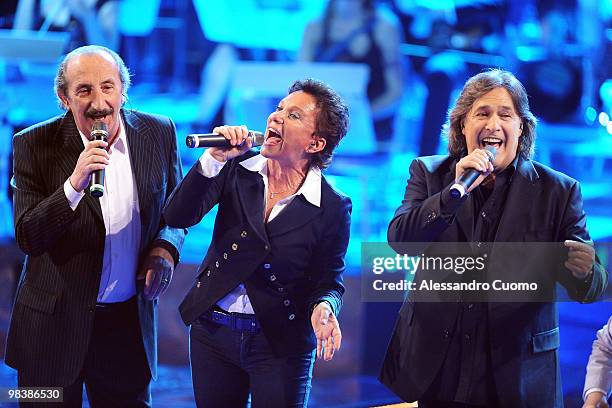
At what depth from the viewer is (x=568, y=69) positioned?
4.80m

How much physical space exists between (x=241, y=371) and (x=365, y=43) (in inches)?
108

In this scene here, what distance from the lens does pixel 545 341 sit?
2.39 m

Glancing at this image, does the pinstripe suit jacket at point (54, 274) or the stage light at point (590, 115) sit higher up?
the stage light at point (590, 115)

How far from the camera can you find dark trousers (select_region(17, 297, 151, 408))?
2605 millimetres

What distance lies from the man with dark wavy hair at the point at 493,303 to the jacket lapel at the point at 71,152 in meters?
0.93

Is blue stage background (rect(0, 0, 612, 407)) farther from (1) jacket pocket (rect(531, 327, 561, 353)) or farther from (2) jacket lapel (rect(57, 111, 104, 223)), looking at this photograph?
(1) jacket pocket (rect(531, 327, 561, 353))

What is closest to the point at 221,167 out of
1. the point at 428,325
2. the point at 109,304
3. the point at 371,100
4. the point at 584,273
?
the point at 109,304

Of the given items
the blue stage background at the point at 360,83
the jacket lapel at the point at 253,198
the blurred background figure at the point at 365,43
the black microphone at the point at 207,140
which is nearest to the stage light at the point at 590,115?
the blue stage background at the point at 360,83

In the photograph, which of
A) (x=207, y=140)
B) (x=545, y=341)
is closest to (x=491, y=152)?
(x=545, y=341)

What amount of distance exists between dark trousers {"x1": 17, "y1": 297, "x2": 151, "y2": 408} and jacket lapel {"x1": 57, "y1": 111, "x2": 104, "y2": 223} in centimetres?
33

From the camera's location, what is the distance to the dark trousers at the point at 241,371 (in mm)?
2414

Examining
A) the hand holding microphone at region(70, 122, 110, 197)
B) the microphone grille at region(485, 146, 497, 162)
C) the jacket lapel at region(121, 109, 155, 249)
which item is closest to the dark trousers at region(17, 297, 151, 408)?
the jacket lapel at region(121, 109, 155, 249)

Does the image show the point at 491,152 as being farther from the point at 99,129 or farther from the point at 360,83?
the point at 360,83

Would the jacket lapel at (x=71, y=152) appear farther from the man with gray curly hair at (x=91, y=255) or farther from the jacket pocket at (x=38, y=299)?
the jacket pocket at (x=38, y=299)
